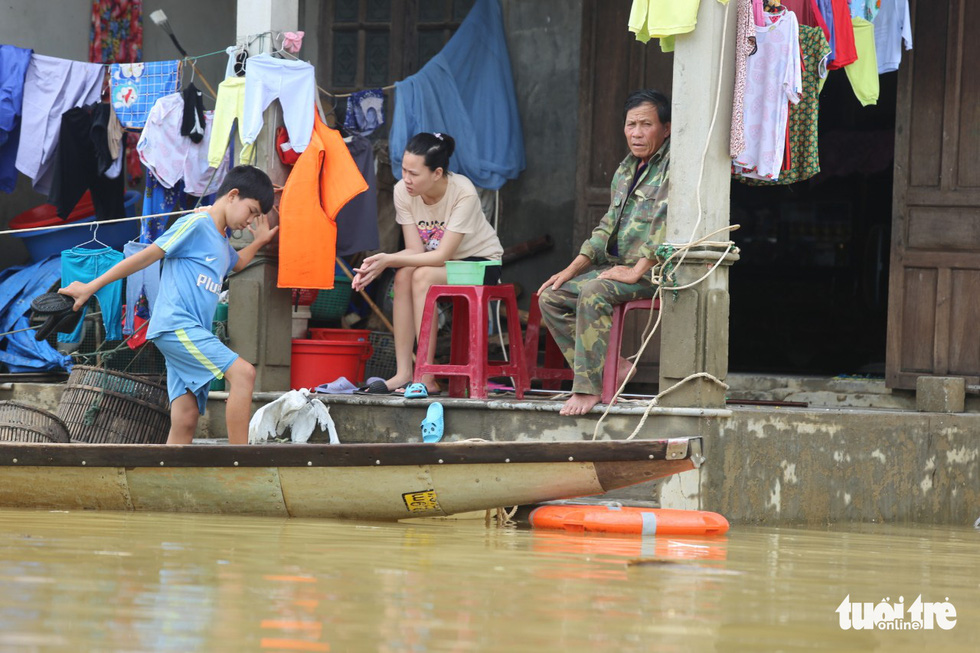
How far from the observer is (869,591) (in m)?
3.87

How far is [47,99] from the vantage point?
8.18m

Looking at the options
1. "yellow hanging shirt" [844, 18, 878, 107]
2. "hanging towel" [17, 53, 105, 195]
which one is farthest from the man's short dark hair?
"hanging towel" [17, 53, 105, 195]

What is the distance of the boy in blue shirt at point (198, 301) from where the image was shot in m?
5.84

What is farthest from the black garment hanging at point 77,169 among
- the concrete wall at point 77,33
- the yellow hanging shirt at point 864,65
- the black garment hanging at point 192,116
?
the yellow hanging shirt at point 864,65

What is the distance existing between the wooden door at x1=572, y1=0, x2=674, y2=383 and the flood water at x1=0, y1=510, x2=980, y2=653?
3.49 meters

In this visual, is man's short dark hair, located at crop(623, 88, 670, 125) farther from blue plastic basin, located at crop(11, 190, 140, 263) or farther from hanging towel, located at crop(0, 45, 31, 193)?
hanging towel, located at crop(0, 45, 31, 193)

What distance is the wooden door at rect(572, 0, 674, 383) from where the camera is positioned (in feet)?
26.5

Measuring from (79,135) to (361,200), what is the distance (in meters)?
2.09

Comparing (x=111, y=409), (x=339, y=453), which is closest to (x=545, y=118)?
(x=111, y=409)

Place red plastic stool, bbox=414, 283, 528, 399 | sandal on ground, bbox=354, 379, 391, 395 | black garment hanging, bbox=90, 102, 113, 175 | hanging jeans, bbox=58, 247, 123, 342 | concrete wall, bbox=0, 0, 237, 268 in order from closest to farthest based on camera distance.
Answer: red plastic stool, bbox=414, 283, 528, 399 → sandal on ground, bbox=354, 379, 391, 395 → hanging jeans, bbox=58, 247, 123, 342 → black garment hanging, bbox=90, 102, 113, 175 → concrete wall, bbox=0, 0, 237, 268

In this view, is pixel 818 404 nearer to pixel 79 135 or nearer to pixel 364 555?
pixel 364 555

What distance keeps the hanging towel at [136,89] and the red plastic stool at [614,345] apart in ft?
11.9

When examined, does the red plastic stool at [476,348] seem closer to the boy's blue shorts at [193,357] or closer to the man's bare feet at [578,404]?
the man's bare feet at [578,404]

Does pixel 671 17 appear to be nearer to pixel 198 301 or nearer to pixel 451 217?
pixel 451 217
